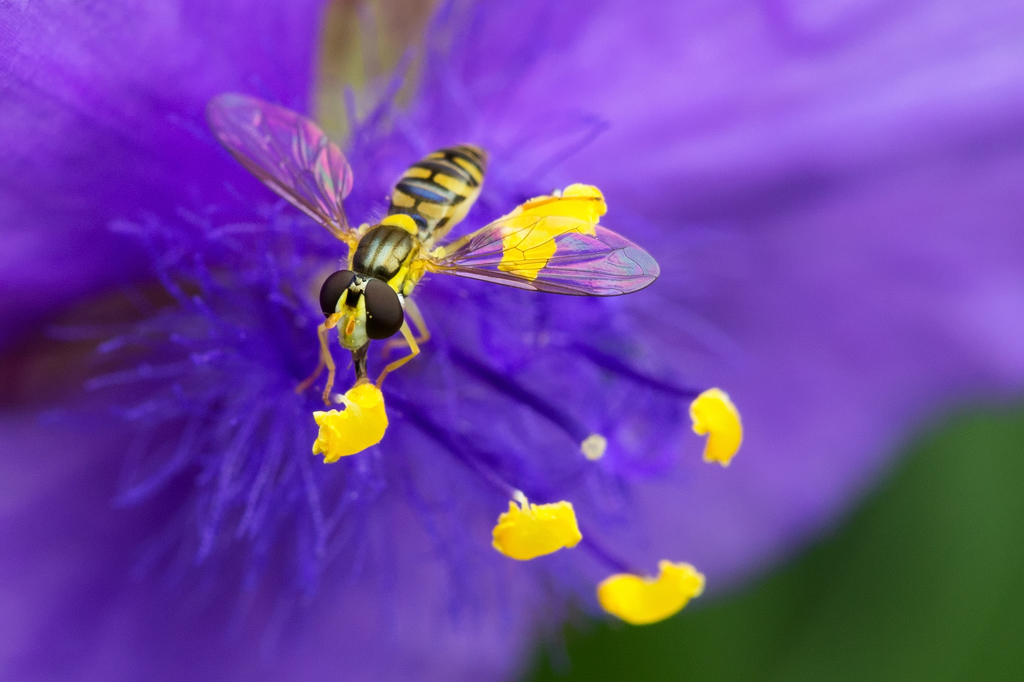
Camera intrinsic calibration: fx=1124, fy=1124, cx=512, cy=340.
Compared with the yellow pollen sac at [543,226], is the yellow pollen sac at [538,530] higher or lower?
lower

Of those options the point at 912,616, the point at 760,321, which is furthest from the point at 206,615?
the point at 912,616

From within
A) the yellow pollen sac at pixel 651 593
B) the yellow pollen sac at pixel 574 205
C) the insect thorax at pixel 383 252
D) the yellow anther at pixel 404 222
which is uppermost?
the yellow pollen sac at pixel 574 205

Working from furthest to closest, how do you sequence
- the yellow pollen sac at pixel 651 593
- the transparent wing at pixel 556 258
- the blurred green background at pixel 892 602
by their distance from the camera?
the blurred green background at pixel 892 602 < the yellow pollen sac at pixel 651 593 < the transparent wing at pixel 556 258

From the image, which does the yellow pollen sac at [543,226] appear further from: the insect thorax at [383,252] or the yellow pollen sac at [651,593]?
the yellow pollen sac at [651,593]

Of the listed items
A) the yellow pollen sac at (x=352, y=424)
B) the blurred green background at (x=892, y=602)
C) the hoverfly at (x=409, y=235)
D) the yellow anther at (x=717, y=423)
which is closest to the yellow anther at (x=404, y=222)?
the hoverfly at (x=409, y=235)

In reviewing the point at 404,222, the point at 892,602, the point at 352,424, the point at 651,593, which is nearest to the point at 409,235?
the point at 404,222

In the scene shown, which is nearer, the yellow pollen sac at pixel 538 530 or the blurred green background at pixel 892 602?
the yellow pollen sac at pixel 538 530

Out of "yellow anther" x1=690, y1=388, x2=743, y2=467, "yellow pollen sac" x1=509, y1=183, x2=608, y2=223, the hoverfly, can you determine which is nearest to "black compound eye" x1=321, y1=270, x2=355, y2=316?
the hoverfly
